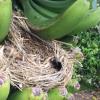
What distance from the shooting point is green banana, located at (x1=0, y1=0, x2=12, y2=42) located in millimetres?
934

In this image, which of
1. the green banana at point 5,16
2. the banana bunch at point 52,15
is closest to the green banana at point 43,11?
the banana bunch at point 52,15

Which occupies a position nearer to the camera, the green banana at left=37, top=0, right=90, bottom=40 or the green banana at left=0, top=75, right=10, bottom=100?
the green banana at left=0, top=75, right=10, bottom=100

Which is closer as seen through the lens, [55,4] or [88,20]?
[55,4]

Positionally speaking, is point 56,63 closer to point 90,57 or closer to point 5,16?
point 5,16

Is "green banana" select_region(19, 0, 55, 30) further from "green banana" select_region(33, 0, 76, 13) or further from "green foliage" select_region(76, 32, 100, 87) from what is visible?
"green foliage" select_region(76, 32, 100, 87)

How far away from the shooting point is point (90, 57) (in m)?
4.34

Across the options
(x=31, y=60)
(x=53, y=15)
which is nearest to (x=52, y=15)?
(x=53, y=15)

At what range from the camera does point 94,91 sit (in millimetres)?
5246

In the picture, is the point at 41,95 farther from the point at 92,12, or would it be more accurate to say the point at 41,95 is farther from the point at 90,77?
the point at 90,77

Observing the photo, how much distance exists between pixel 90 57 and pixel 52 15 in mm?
3320

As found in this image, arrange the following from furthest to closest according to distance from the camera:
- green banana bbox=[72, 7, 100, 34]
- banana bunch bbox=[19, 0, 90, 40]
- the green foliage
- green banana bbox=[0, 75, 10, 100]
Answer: the green foliage, green banana bbox=[72, 7, 100, 34], banana bunch bbox=[19, 0, 90, 40], green banana bbox=[0, 75, 10, 100]

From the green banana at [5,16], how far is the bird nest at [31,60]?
0.13 feet

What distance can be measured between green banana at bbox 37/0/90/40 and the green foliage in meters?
2.82

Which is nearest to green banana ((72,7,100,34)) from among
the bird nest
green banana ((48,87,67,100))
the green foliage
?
the bird nest
